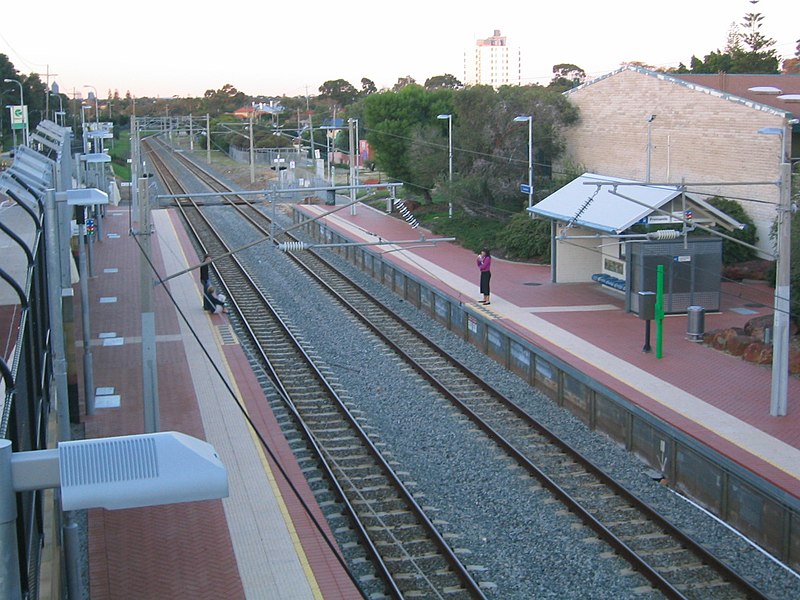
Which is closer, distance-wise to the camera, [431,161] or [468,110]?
[468,110]

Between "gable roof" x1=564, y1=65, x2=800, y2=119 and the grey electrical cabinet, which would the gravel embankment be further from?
"gable roof" x1=564, y1=65, x2=800, y2=119

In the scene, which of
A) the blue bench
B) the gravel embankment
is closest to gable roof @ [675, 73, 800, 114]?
the blue bench

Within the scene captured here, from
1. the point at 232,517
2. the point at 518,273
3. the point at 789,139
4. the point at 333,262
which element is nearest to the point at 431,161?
the point at 333,262

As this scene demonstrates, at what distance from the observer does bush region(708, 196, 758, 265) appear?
88.9ft

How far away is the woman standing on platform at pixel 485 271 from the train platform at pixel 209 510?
20.5 ft

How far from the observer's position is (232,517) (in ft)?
36.8

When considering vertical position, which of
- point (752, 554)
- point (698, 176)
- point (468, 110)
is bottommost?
point (752, 554)

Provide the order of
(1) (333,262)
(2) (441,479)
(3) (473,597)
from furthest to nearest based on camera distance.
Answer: (1) (333,262)
(2) (441,479)
(3) (473,597)

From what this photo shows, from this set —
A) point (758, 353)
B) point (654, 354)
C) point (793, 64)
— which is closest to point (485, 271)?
point (654, 354)

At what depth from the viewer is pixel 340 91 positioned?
497 ft

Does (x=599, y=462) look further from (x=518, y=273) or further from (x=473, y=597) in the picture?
(x=518, y=273)

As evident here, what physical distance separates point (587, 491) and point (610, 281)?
13059mm

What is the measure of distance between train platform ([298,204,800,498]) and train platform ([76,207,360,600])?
165 inches

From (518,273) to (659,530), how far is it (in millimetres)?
18033
